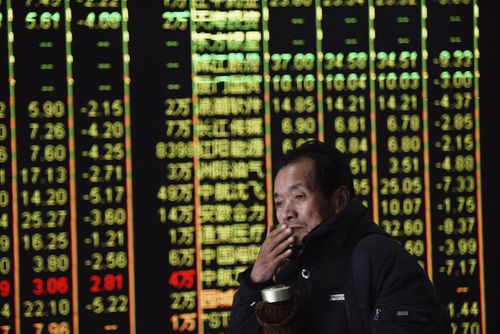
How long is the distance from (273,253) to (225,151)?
1359mm

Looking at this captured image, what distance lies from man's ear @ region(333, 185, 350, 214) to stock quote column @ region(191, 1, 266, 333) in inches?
49.9

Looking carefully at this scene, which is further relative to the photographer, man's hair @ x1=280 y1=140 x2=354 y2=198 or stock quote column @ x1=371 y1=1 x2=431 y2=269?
stock quote column @ x1=371 y1=1 x2=431 y2=269

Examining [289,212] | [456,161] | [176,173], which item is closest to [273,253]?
[289,212]

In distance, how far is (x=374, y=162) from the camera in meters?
2.97

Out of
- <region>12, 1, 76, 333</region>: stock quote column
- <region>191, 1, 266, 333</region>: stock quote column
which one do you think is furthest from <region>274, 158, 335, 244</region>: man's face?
<region>12, 1, 76, 333</region>: stock quote column

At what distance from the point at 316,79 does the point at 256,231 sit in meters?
0.59

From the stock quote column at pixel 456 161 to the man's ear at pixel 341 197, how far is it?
142 centimetres

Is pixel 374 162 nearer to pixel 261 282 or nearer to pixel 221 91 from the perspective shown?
pixel 221 91

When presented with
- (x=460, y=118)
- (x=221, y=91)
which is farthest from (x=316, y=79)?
(x=460, y=118)

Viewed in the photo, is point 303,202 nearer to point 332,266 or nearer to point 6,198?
point 332,266

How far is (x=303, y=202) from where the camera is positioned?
1621 millimetres

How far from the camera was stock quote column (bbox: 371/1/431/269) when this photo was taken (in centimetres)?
297

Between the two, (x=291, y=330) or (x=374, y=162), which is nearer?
(x=291, y=330)

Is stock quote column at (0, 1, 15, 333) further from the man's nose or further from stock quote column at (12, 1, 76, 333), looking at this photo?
the man's nose
